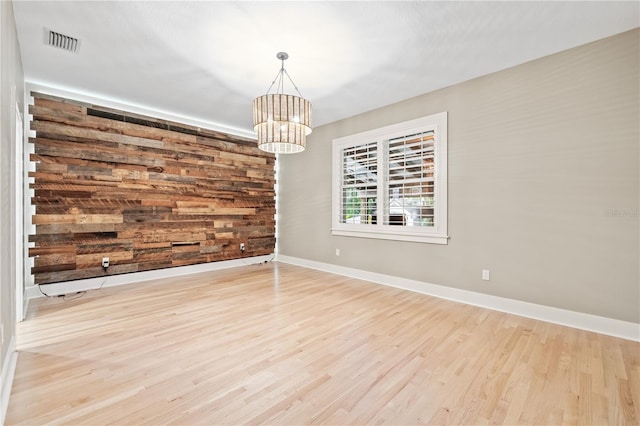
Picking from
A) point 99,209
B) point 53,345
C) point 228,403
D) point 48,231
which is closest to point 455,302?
point 228,403

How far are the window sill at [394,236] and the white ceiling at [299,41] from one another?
2024 millimetres

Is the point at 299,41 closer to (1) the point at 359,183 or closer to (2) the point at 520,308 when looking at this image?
(1) the point at 359,183

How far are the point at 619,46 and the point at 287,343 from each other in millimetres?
4116

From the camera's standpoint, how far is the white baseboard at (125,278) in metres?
3.94

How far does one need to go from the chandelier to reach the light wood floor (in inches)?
74.8

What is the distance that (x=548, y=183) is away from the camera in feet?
10.3

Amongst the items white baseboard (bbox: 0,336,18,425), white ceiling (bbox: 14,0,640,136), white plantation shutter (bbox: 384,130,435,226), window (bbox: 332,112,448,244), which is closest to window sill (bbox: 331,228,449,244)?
window (bbox: 332,112,448,244)

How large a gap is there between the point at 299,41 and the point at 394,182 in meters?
2.42

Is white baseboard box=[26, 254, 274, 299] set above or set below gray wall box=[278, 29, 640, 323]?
below

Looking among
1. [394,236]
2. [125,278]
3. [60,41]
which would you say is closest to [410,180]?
[394,236]

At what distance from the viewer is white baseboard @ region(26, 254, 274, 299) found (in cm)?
394

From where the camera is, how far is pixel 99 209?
4.39 m

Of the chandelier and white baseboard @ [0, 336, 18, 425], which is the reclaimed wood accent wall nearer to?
white baseboard @ [0, 336, 18, 425]

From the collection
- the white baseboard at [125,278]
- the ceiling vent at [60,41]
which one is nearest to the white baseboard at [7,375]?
the white baseboard at [125,278]
